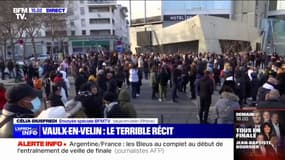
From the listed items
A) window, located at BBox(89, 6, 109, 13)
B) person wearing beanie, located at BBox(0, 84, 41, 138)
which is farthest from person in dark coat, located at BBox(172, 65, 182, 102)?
window, located at BBox(89, 6, 109, 13)

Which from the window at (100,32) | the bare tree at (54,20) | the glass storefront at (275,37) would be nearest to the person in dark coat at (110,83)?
the bare tree at (54,20)

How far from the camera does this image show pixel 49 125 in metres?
4.06

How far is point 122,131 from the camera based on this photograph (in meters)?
4.04

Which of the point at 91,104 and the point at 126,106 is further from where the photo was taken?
the point at 91,104

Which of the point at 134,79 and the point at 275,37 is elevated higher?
the point at 275,37

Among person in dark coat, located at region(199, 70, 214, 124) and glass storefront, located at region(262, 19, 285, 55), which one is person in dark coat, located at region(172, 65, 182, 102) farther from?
glass storefront, located at region(262, 19, 285, 55)

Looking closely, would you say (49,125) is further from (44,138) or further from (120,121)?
(120,121)

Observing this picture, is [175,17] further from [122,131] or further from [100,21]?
[122,131]

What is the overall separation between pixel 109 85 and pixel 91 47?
67179 mm

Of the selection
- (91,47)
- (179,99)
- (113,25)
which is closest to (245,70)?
(179,99)
